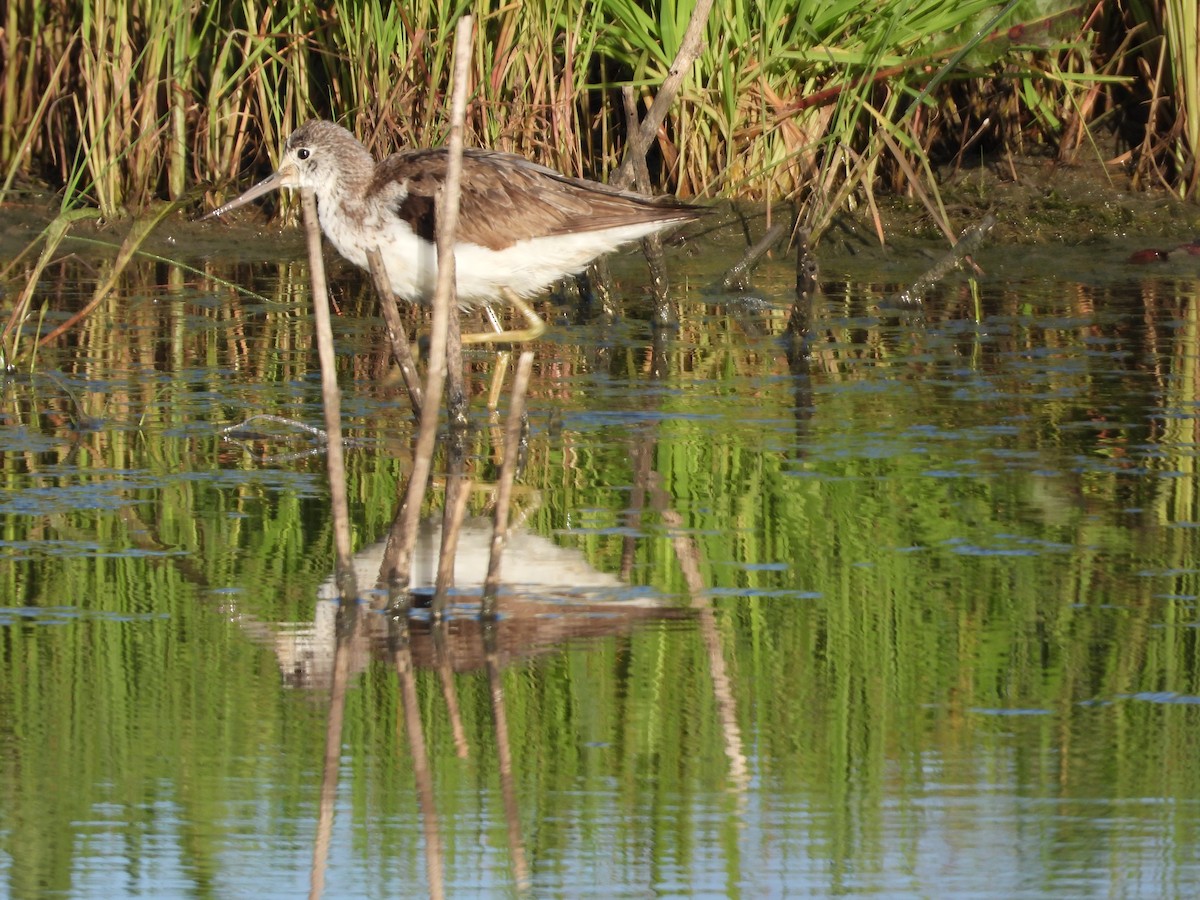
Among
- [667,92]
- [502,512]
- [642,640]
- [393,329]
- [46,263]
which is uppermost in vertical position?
[667,92]

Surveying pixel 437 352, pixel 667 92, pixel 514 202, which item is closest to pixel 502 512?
pixel 437 352

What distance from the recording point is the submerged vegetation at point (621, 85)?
9438 mm

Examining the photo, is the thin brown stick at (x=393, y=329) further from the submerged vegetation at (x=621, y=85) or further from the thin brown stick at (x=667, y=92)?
the submerged vegetation at (x=621, y=85)

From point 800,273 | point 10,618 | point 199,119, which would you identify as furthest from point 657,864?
point 199,119

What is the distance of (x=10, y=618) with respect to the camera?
4504 mm

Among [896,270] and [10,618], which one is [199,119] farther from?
[10,618]

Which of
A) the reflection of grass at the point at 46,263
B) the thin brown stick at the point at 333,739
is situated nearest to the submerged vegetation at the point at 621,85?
the reflection of grass at the point at 46,263

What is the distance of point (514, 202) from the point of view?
23.4 ft

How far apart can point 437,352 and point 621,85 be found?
4717mm

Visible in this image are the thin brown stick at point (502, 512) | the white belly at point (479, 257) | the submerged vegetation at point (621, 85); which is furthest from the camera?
the submerged vegetation at point (621, 85)

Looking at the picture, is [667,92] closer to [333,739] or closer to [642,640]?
[642,640]

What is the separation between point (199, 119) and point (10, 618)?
6.48 meters

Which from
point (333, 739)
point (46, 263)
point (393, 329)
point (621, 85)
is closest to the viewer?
point (333, 739)

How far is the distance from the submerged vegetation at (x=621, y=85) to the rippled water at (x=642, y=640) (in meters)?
2.10
